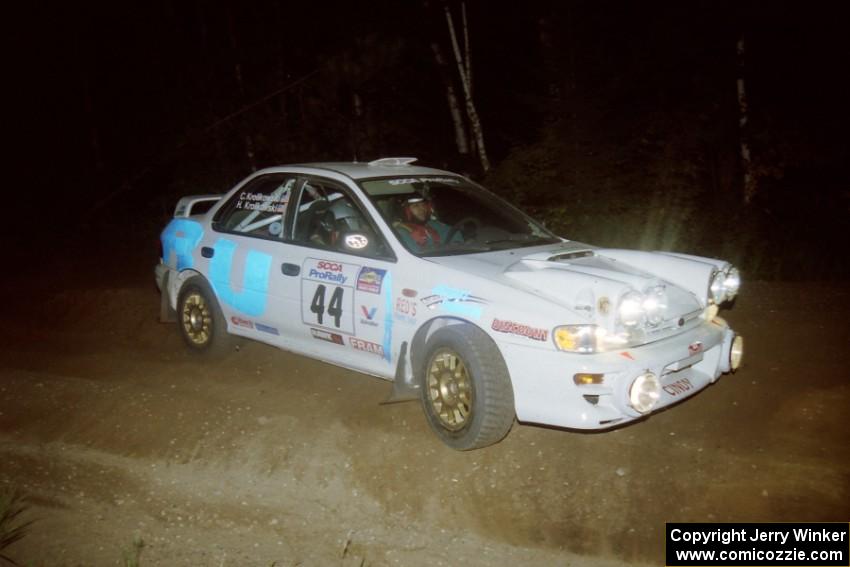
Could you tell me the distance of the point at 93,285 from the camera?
31.2ft

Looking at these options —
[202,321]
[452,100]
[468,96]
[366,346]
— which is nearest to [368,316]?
[366,346]

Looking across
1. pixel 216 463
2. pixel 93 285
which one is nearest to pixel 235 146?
pixel 93 285

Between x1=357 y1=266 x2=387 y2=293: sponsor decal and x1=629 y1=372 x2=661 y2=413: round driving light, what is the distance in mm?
1730

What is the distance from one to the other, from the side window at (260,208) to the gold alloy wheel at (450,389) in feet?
5.98

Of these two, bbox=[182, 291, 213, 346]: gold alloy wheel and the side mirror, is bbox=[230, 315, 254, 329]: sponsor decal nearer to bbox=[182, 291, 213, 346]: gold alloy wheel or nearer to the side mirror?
bbox=[182, 291, 213, 346]: gold alloy wheel

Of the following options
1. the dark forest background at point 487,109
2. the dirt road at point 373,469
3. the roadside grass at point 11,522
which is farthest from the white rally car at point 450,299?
the dark forest background at point 487,109

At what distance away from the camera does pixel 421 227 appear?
16.9 ft

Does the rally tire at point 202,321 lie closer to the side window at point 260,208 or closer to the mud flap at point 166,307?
the mud flap at point 166,307

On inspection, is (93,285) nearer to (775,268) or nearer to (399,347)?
(399,347)

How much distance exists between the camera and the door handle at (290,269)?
17.0 feet

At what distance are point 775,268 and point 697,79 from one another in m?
3.99

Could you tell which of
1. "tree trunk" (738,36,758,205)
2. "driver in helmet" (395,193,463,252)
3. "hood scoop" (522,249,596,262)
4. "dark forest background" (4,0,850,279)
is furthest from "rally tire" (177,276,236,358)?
"tree trunk" (738,36,758,205)

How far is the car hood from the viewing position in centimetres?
391

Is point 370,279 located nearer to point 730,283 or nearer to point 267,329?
point 267,329
